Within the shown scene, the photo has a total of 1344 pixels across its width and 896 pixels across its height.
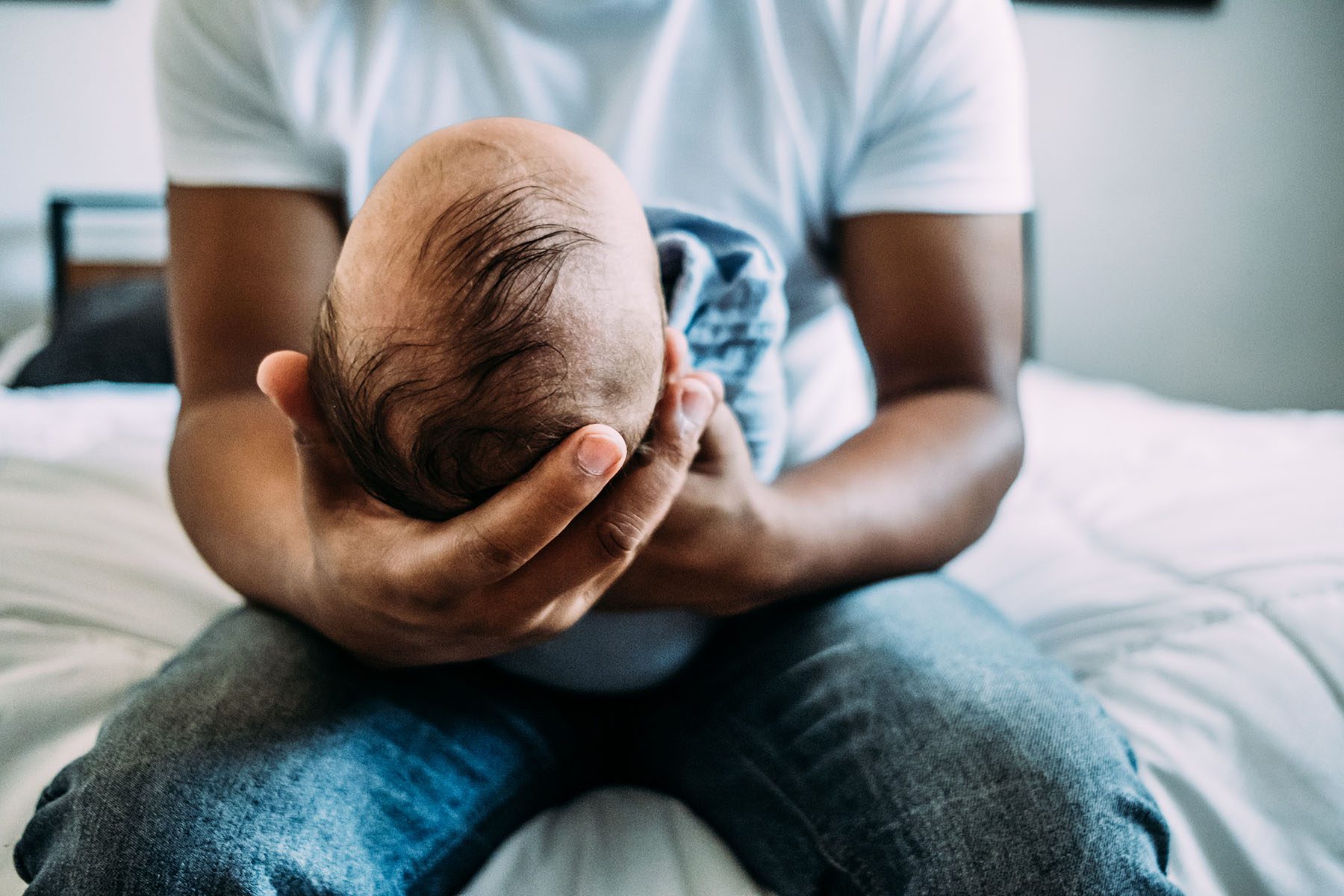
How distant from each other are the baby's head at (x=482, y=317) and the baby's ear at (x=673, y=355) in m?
0.02

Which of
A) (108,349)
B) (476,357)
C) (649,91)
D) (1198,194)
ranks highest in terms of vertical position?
(649,91)

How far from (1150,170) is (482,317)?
2628 mm

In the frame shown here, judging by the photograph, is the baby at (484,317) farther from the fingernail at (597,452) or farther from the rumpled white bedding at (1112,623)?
the rumpled white bedding at (1112,623)

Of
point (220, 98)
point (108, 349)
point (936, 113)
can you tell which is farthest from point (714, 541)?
point (108, 349)

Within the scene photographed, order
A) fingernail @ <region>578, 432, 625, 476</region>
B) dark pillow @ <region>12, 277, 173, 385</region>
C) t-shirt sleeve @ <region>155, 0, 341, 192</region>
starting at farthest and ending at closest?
1. dark pillow @ <region>12, 277, 173, 385</region>
2. t-shirt sleeve @ <region>155, 0, 341, 192</region>
3. fingernail @ <region>578, 432, 625, 476</region>

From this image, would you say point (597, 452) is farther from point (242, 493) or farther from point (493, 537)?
point (242, 493)

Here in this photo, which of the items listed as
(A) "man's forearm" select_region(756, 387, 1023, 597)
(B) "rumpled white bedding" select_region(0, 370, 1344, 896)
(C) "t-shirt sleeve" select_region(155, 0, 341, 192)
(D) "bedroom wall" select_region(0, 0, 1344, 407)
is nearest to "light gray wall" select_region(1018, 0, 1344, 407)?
(D) "bedroom wall" select_region(0, 0, 1344, 407)

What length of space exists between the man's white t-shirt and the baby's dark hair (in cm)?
34

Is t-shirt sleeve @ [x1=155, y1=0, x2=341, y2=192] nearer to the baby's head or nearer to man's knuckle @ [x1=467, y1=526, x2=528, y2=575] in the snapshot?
the baby's head

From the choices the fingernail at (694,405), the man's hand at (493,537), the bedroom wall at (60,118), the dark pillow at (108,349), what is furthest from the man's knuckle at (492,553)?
the bedroom wall at (60,118)

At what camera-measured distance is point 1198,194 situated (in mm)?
2510

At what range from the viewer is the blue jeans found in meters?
0.50

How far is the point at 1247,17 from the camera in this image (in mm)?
2430

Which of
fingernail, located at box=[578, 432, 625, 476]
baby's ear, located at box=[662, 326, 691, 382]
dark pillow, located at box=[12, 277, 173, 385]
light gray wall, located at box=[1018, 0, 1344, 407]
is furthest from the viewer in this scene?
light gray wall, located at box=[1018, 0, 1344, 407]
